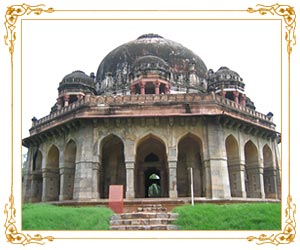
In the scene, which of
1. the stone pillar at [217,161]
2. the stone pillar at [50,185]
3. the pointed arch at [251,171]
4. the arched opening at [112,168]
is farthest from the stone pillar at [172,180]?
the stone pillar at [50,185]

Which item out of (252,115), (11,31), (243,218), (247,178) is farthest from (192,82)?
(11,31)

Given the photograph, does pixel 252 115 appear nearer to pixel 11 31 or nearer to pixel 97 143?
pixel 97 143

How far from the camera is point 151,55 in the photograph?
22.3 metres

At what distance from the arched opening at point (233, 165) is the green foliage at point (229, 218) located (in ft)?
21.4

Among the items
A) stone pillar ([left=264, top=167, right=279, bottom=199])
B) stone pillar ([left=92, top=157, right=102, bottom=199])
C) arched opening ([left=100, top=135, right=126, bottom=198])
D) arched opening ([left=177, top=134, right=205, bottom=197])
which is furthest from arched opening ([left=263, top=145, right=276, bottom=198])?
stone pillar ([left=92, top=157, right=102, bottom=199])

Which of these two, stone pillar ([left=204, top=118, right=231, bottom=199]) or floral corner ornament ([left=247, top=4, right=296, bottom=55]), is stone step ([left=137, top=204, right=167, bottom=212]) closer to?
stone pillar ([left=204, top=118, right=231, bottom=199])

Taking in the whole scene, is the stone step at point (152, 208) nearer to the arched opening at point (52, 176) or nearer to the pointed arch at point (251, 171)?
the pointed arch at point (251, 171)

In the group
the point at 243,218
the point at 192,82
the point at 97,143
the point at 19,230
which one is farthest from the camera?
the point at 192,82

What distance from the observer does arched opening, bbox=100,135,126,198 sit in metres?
18.5

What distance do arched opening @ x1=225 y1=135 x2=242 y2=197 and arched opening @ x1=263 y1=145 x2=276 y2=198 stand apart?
282cm

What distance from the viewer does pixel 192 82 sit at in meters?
22.8

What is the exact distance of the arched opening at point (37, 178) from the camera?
2013 cm

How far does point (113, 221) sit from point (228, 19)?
19.3 feet
